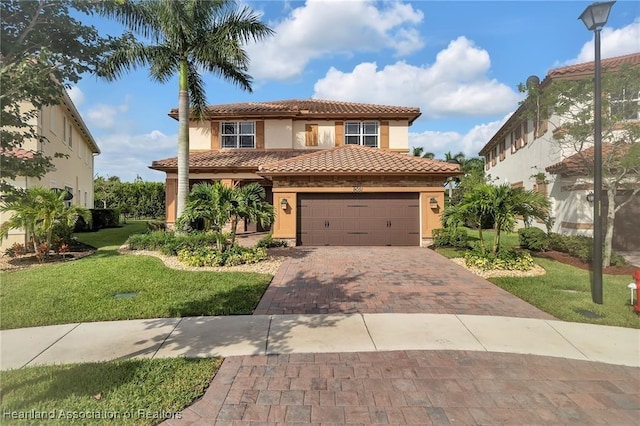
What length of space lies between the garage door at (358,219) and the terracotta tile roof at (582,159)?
18.9 ft

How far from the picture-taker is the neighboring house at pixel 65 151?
514 inches

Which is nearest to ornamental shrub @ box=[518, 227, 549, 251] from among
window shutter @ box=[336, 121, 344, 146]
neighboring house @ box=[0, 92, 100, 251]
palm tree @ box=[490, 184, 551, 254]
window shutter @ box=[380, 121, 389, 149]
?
palm tree @ box=[490, 184, 551, 254]

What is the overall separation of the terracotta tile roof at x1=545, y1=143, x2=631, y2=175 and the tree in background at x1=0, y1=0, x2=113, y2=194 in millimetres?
12163

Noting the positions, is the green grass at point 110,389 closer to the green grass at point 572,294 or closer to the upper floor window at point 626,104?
the green grass at point 572,294

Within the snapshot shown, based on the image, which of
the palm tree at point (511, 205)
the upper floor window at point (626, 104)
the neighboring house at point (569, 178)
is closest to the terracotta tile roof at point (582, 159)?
the neighboring house at point (569, 178)

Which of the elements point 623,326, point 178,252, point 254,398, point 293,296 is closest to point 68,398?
point 254,398

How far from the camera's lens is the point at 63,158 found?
45.9 ft

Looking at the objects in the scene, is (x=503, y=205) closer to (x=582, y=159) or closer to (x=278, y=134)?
(x=582, y=159)

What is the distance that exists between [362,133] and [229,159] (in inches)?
304

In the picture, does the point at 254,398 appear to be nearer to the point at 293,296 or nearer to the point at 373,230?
the point at 293,296

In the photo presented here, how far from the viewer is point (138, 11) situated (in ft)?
42.8

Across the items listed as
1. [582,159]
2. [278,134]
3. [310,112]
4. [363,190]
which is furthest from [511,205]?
[278,134]

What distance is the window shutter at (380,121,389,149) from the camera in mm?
19906

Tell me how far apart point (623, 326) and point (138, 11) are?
55.0 feet
